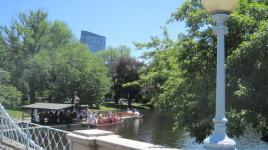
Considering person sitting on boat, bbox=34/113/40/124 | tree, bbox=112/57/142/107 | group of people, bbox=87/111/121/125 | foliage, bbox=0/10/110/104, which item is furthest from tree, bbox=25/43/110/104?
person sitting on boat, bbox=34/113/40/124

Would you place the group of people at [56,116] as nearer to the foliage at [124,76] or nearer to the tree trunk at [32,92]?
the tree trunk at [32,92]

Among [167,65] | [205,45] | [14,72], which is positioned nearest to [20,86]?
[14,72]

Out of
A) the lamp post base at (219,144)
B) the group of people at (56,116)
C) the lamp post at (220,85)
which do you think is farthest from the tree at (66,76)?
the lamp post base at (219,144)

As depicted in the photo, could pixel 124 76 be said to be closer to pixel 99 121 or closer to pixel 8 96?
pixel 99 121

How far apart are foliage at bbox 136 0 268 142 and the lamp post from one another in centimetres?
538

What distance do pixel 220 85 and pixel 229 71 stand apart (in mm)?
6528

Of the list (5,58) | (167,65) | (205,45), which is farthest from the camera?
(5,58)

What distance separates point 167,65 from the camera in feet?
55.9

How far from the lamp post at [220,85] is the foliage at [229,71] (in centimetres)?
538

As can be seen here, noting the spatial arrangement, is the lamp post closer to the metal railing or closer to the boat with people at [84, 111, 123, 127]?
the metal railing

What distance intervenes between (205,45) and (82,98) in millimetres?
47725

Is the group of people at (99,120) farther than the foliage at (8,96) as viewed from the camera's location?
Yes

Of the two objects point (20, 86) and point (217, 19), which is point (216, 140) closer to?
point (217, 19)

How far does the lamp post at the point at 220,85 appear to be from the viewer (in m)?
5.07
